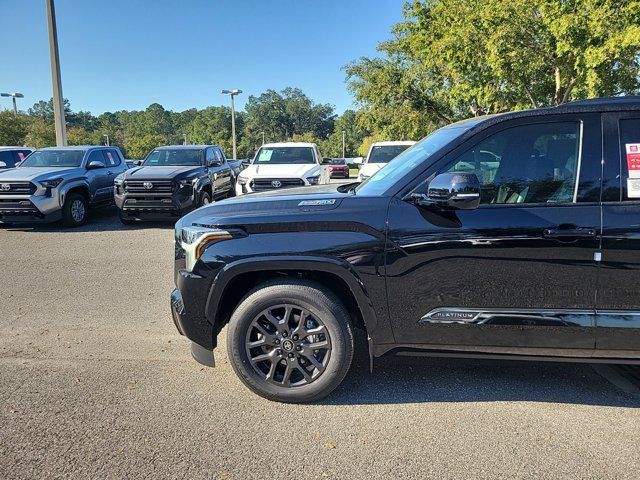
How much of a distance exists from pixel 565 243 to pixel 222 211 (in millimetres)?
2167

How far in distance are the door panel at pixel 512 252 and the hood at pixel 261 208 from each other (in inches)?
19.5

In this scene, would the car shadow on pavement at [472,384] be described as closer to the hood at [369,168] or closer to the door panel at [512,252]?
the door panel at [512,252]

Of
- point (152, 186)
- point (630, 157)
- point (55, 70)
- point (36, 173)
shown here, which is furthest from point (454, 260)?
point (55, 70)

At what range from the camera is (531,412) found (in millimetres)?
3123

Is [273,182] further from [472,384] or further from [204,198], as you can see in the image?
[472,384]

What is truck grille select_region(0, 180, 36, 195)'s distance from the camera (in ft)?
32.5

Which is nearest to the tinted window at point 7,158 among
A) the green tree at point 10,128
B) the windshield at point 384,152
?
the windshield at point 384,152

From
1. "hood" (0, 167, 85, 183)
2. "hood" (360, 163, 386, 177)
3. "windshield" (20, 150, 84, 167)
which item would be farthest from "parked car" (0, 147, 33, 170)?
"hood" (360, 163, 386, 177)

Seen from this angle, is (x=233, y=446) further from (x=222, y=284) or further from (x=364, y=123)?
(x=364, y=123)

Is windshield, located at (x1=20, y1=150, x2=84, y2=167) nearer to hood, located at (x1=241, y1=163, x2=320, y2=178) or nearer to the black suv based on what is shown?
hood, located at (x1=241, y1=163, x2=320, y2=178)

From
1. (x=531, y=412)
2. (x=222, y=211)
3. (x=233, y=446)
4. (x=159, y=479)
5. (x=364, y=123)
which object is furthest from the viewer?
(x=364, y=123)

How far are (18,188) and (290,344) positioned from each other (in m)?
9.07

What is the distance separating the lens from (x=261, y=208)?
10.8 feet

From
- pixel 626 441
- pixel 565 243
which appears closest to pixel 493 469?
pixel 626 441
